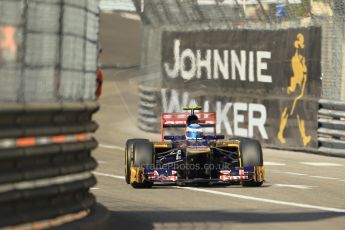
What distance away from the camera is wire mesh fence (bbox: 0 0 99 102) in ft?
30.1

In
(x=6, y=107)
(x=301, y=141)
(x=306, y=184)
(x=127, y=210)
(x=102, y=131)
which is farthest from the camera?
(x=102, y=131)

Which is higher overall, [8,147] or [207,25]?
[207,25]

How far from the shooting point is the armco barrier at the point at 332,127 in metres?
24.6

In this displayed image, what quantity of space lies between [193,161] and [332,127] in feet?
27.1

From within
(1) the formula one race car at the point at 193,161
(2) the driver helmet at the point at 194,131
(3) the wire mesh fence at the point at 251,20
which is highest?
(3) the wire mesh fence at the point at 251,20

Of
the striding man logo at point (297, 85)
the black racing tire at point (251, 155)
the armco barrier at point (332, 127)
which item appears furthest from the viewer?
the striding man logo at point (297, 85)

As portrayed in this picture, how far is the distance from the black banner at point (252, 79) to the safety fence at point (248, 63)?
23mm

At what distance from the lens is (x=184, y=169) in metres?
17.3

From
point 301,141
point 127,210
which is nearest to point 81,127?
point 127,210

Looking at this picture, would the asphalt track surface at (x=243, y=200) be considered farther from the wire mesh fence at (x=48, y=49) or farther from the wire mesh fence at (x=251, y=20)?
the wire mesh fence at (x=48, y=49)

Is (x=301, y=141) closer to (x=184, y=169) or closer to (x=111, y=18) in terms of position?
(x=184, y=169)

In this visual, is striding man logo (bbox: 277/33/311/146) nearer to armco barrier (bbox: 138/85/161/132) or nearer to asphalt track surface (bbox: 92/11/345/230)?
asphalt track surface (bbox: 92/11/345/230)

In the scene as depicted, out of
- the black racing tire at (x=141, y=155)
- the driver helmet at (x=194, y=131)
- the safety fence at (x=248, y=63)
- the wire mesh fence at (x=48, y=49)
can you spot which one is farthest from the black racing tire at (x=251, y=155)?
the safety fence at (x=248, y=63)

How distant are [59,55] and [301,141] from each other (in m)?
16.4
